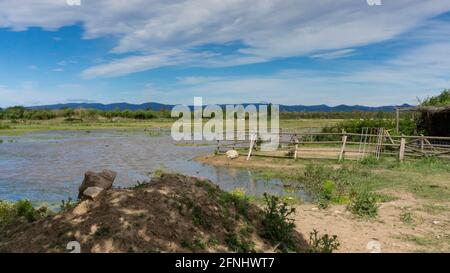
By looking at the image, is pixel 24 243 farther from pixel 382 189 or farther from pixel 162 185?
pixel 382 189

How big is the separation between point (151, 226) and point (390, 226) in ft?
19.4

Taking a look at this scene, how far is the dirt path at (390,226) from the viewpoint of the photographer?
820 centimetres

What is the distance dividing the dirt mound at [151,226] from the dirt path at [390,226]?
1.70 metres

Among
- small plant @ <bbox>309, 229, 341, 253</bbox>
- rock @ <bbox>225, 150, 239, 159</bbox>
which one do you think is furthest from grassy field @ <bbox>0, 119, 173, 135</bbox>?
small plant @ <bbox>309, 229, 341, 253</bbox>

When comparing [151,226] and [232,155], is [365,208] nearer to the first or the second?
[151,226]

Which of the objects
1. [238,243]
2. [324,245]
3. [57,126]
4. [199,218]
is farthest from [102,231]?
[57,126]

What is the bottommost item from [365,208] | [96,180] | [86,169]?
[86,169]

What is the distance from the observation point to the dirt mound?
19.0 feet

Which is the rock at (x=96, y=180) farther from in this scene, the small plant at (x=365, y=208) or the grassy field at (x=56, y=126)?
the grassy field at (x=56, y=126)

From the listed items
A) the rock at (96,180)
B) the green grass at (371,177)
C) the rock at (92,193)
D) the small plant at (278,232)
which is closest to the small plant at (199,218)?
the small plant at (278,232)

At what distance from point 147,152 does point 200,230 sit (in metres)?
27.1

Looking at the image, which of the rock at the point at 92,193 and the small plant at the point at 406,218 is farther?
the small plant at the point at 406,218

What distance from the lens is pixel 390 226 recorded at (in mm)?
9539

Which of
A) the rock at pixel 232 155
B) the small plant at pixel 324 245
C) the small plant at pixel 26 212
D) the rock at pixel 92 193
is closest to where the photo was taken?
the small plant at pixel 324 245
